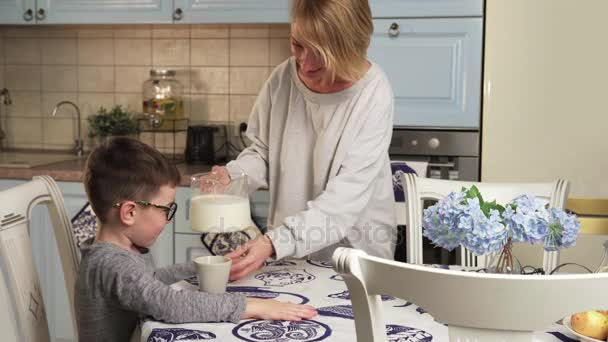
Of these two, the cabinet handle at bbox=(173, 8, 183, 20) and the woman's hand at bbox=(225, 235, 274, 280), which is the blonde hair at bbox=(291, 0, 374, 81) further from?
the cabinet handle at bbox=(173, 8, 183, 20)

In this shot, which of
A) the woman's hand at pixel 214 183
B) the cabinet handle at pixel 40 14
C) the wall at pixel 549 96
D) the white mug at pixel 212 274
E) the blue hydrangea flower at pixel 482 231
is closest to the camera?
the blue hydrangea flower at pixel 482 231

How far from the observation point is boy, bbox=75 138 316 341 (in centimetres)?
131

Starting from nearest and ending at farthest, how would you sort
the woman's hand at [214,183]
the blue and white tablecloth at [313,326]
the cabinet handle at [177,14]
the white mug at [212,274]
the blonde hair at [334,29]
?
the blue and white tablecloth at [313,326] → the white mug at [212,274] → the woman's hand at [214,183] → the blonde hair at [334,29] → the cabinet handle at [177,14]

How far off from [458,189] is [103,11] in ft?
6.06

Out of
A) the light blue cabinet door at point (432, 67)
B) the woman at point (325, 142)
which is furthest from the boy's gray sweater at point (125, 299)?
the light blue cabinet door at point (432, 67)

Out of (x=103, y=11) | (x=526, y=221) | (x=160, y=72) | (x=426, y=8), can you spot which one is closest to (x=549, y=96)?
(x=426, y=8)

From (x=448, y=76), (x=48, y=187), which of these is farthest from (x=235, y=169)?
(x=448, y=76)

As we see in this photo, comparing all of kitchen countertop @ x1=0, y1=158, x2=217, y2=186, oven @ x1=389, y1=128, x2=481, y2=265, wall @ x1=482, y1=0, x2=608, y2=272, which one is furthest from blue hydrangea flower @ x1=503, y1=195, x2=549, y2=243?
kitchen countertop @ x1=0, y1=158, x2=217, y2=186

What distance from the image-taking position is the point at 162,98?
10.8 ft

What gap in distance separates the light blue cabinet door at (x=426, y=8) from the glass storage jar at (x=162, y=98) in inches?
41.6

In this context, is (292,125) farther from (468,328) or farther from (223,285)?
(468,328)

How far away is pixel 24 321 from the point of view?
4.90 feet

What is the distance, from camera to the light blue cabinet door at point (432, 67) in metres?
2.66

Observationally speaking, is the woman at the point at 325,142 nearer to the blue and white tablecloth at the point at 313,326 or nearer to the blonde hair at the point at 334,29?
the blonde hair at the point at 334,29
